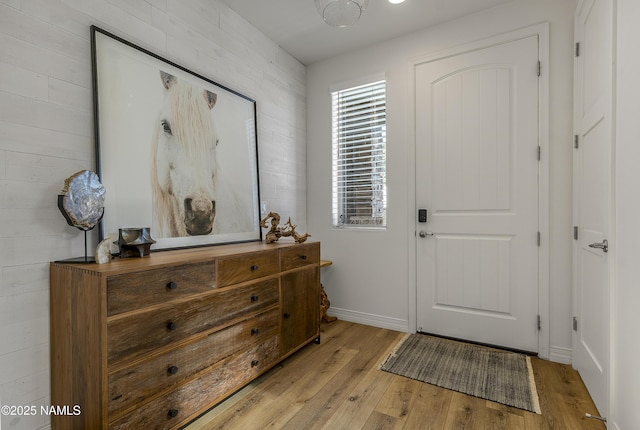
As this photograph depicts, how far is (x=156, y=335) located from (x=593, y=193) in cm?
243

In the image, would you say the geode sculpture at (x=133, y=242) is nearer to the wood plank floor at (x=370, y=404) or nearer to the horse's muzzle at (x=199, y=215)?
the horse's muzzle at (x=199, y=215)

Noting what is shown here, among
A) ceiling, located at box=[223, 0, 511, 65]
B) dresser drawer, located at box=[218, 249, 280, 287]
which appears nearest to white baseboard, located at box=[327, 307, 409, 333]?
dresser drawer, located at box=[218, 249, 280, 287]

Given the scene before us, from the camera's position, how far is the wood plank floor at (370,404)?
65.6 inches

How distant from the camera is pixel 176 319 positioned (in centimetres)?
154

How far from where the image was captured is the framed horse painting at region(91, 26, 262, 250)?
1.74m

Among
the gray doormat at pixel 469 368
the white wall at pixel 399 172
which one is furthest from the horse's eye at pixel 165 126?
the gray doormat at pixel 469 368

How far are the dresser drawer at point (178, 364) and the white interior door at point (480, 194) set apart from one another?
1.62m

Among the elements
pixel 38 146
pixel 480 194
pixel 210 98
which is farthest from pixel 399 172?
pixel 38 146

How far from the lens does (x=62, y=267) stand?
1441 millimetres

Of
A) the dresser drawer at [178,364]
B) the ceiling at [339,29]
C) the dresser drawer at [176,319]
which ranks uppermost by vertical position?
the ceiling at [339,29]

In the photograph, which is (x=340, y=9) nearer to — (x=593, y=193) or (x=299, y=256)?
(x=299, y=256)

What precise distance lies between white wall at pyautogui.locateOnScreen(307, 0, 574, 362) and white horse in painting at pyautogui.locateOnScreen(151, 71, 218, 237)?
1.32 meters

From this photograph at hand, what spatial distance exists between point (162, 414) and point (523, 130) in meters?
2.91

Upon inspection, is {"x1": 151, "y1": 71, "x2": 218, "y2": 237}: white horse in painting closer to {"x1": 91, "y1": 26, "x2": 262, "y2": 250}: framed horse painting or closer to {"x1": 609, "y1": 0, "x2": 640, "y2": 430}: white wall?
{"x1": 91, "y1": 26, "x2": 262, "y2": 250}: framed horse painting
